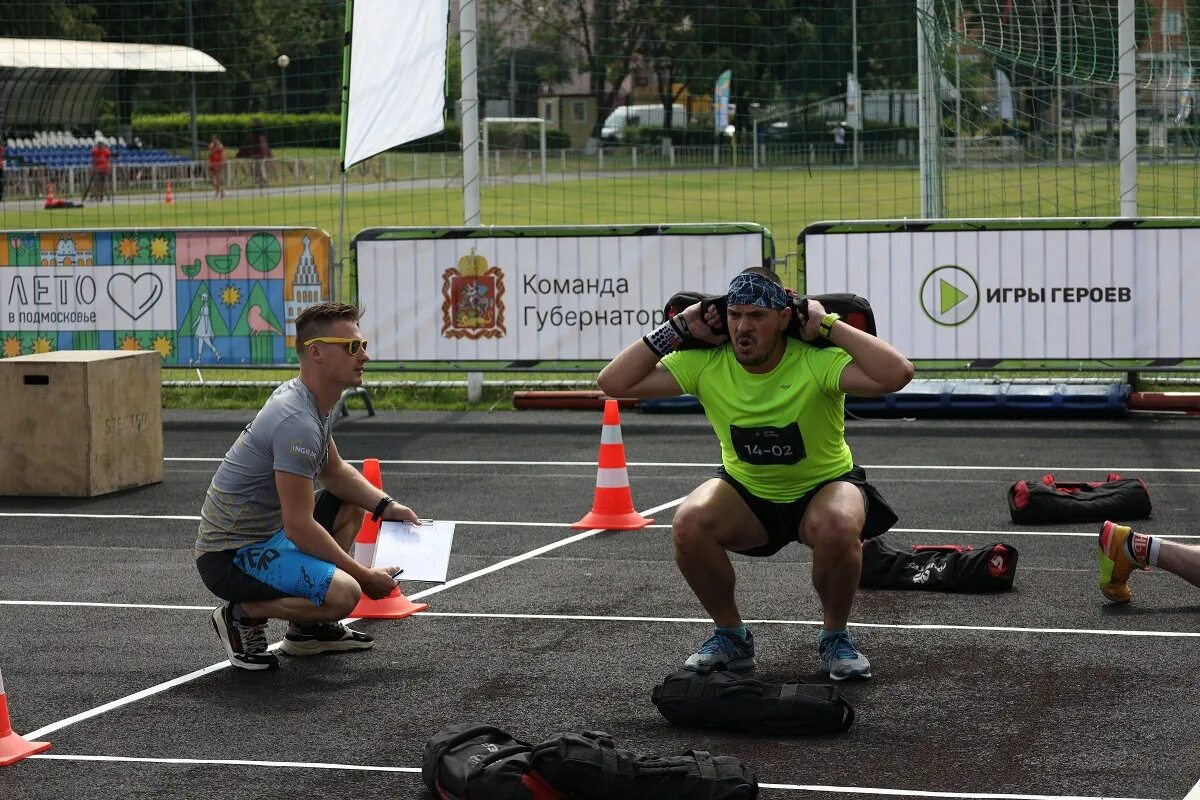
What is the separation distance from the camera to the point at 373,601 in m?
7.84

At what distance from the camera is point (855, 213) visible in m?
30.6

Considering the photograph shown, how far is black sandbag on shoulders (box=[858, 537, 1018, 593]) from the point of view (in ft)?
26.3

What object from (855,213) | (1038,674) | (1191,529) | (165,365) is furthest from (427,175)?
(1038,674)

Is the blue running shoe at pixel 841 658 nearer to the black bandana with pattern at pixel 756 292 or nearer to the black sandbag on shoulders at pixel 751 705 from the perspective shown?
the black sandbag on shoulders at pixel 751 705

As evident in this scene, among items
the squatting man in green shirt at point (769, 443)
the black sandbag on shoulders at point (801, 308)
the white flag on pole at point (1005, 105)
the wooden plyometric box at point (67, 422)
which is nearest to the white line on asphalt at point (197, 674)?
the black sandbag on shoulders at point (801, 308)

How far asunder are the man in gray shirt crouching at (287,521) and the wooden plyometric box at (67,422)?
4416 mm

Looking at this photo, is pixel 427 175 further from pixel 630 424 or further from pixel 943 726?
pixel 943 726

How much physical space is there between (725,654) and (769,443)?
0.84 meters

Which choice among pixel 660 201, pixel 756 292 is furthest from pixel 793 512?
pixel 660 201

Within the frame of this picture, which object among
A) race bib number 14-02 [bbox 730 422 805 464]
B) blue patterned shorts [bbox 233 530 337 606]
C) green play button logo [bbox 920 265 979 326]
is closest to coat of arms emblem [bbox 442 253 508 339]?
green play button logo [bbox 920 265 979 326]

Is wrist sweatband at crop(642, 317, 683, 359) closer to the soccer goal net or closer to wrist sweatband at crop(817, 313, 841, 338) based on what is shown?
wrist sweatband at crop(817, 313, 841, 338)

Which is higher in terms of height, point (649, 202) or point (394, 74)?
point (649, 202)

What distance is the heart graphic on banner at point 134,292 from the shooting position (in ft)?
50.2

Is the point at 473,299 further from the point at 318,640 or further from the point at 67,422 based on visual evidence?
the point at 318,640
